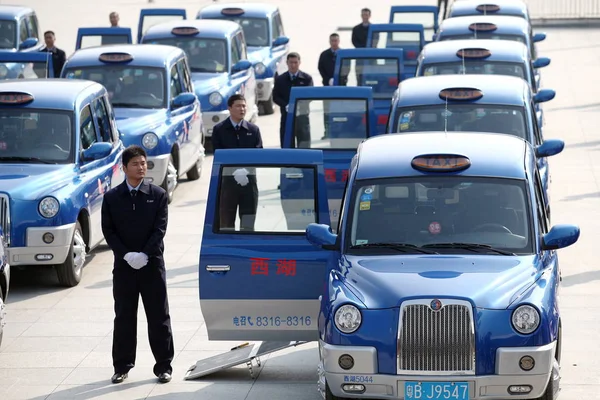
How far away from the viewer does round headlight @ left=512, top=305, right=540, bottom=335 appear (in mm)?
8953

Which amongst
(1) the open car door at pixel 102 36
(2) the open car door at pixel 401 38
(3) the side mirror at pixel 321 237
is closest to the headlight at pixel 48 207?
(3) the side mirror at pixel 321 237

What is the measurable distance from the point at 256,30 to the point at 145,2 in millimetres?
24645

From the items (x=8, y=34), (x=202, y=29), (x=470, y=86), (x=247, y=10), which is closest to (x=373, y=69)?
(x=202, y=29)

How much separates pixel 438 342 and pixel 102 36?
60.3 feet

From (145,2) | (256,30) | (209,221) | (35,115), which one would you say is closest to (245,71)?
(256,30)

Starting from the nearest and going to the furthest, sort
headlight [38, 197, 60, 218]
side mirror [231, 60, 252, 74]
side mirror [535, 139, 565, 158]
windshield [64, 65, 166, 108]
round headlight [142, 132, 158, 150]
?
side mirror [535, 139, 565, 158], headlight [38, 197, 60, 218], round headlight [142, 132, 158, 150], windshield [64, 65, 166, 108], side mirror [231, 60, 252, 74]

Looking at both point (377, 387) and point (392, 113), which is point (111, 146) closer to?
point (392, 113)

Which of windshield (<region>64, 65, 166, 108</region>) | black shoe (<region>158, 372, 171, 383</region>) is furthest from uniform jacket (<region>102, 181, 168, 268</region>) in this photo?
windshield (<region>64, 65, 166, 108</region>)

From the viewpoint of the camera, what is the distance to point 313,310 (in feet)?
34.8

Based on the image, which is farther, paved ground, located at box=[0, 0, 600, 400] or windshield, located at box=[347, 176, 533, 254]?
paved ground, located at box=[0, 0, 600, 400]

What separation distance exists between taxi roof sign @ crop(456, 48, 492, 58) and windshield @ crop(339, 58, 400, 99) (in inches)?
81.1

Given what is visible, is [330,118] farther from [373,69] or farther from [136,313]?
[136,313]

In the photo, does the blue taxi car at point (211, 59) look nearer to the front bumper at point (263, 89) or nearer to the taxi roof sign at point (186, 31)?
the taxi roof sign at point (186, 31)

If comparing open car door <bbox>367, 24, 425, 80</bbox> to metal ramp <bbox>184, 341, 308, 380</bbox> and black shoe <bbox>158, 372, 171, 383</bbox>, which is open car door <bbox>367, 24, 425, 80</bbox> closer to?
metal ramp <bbox>184, 341, 308, 380</bbox>
